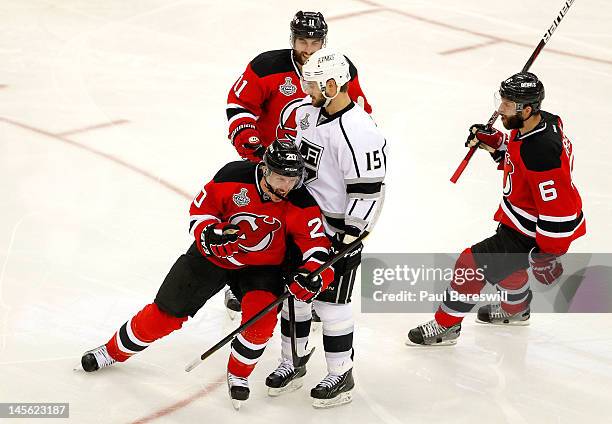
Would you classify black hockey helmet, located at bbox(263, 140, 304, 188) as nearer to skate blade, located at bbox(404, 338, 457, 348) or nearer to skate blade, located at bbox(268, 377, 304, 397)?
skate blade, located at bbox(268, 377, 304, 397)

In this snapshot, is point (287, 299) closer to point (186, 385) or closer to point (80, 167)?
point (186, 385)

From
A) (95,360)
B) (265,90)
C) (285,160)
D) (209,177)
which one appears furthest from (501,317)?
(209,177)

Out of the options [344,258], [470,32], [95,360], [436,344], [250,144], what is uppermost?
[250,144]

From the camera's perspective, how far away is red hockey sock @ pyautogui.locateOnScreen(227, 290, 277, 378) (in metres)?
3.29

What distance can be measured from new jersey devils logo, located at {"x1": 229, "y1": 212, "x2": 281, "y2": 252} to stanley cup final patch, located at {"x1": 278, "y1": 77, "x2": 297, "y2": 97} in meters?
0.68

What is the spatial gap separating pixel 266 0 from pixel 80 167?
3.23 metres

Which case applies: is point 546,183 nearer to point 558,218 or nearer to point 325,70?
point 558,218

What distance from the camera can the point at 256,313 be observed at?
3283mm

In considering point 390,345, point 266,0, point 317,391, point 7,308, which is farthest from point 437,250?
point 266,0

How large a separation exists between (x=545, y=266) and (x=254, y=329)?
109 cm

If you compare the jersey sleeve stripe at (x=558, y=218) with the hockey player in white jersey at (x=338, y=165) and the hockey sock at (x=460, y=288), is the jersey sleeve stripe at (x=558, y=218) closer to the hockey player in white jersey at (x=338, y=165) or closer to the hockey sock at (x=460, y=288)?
the hockey sock at (x=460, y=288)

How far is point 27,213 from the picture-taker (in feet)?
Result: 15.6

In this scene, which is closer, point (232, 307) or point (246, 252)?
point (246, 252)

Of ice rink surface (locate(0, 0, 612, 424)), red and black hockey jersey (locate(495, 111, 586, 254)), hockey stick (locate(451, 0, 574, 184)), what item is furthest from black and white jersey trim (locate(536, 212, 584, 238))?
ice rink surface (locate(0, 0, 612, 424))
